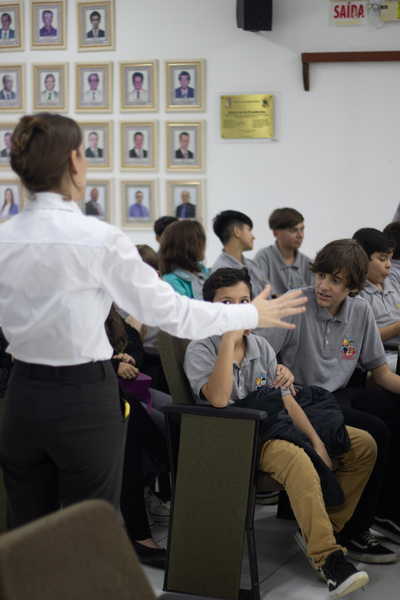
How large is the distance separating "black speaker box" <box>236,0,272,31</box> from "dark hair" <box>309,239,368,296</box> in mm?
3111

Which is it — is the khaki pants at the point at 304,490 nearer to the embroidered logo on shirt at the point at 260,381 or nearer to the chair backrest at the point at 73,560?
the embroidered logo on shirt at the point at 260,381

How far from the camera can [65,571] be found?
911 mm

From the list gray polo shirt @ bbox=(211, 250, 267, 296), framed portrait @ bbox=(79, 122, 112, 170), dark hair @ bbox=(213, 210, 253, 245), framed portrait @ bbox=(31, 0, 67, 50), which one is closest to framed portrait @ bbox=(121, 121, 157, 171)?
framed portrait @ bbox=(79, 122, 112, 170)

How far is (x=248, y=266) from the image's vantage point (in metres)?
4.94

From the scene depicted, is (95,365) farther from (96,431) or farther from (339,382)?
(339,382)

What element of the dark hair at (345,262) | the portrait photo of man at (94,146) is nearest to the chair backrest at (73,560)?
the dark hair at (345,262)

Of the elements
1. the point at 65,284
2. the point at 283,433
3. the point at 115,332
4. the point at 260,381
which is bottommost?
the point at 283,433

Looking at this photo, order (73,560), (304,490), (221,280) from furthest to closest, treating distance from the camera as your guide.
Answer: (221,280) → (304,490) → (73,560)

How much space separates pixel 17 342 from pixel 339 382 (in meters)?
1.73

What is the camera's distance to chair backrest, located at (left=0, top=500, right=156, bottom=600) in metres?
0.85

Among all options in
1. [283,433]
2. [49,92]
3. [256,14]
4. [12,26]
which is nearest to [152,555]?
[283,433]

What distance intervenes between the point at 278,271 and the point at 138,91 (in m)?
1.98

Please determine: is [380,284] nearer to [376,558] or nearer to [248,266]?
[248,266]

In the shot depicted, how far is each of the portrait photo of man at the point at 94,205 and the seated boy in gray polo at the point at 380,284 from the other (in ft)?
9.51
